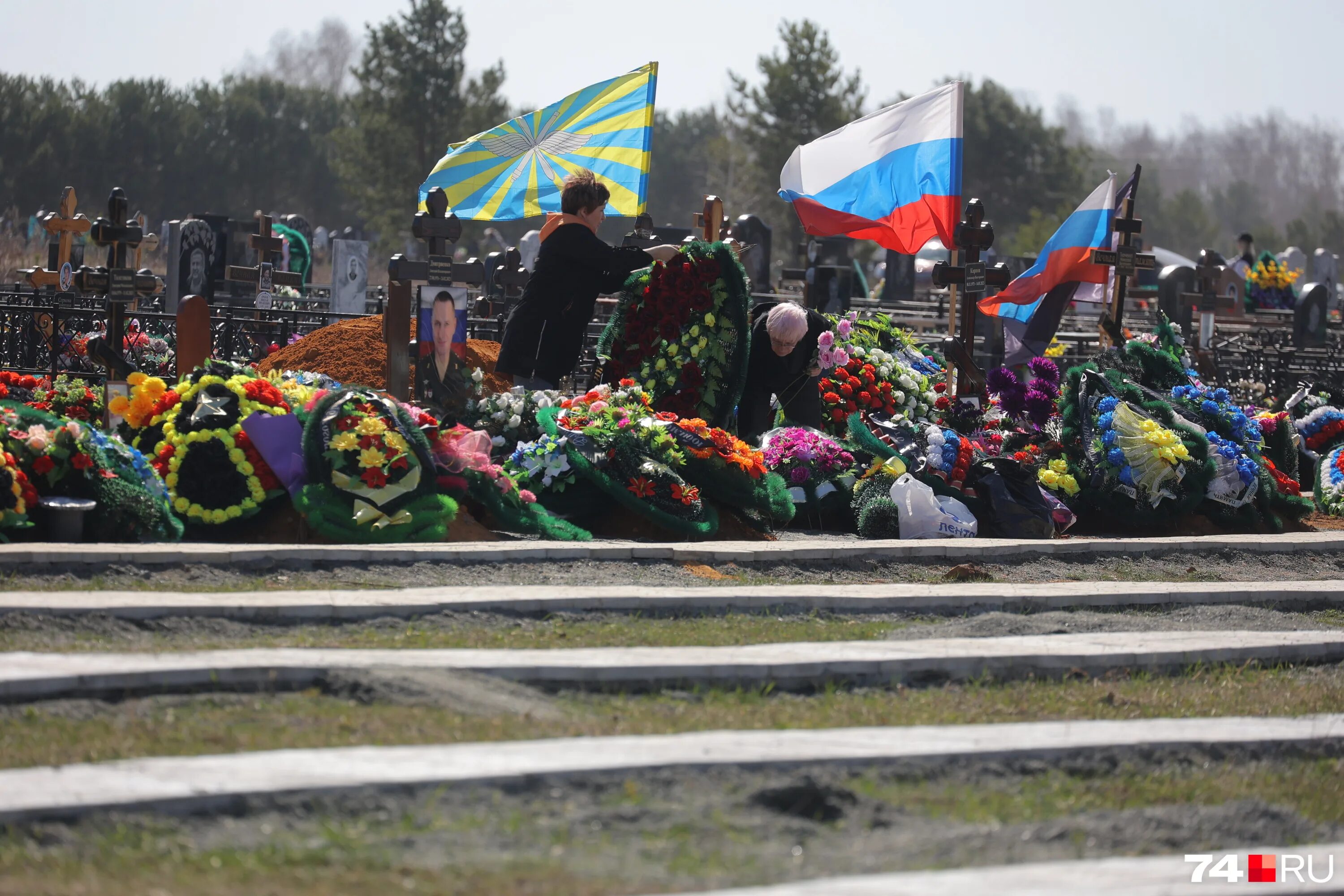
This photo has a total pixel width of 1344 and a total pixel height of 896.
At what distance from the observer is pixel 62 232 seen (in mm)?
19547

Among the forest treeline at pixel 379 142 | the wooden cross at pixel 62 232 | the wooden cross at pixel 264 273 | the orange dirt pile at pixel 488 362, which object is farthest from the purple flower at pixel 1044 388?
the forest treeline at pixel 379 142

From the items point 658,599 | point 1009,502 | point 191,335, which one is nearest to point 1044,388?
point 1009,502

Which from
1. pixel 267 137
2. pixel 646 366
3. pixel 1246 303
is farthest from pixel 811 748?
pixel 267 137

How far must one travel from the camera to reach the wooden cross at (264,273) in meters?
15.8

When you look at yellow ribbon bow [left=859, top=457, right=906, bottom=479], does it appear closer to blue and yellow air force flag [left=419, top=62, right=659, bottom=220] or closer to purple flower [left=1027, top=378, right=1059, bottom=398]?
purple flower [left=1027, top=378, right=1059, bottom=398]

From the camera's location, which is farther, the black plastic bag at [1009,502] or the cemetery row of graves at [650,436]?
the black plastic bag at [1009,502]

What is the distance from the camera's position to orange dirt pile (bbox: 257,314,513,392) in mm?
11391

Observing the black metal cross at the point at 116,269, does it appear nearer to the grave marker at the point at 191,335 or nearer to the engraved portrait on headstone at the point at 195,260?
the grave marker at the point at 191,335

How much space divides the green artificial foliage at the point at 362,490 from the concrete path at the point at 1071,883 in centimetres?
456

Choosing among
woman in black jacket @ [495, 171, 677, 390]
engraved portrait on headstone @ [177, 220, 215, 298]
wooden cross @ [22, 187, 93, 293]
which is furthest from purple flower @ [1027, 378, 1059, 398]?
wooden cross @ [22, 187, 93, 293]

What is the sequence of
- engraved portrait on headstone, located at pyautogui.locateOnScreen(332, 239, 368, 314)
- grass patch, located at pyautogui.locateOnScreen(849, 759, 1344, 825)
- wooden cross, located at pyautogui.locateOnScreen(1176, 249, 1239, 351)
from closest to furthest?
grass patch, located at pyautogui.locateOnScreen(849, 759, 1344, 825)
engraved portrait on headstone, located at pyautogui.locateOnScreen(332, 239, 368, 314)
wooden cross, located at pyautogui.locateOnScreen(1176, 249, 1239, 351)

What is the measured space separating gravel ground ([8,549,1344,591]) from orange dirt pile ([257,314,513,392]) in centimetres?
361

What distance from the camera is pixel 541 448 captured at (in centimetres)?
877

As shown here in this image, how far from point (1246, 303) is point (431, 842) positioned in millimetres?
30740
